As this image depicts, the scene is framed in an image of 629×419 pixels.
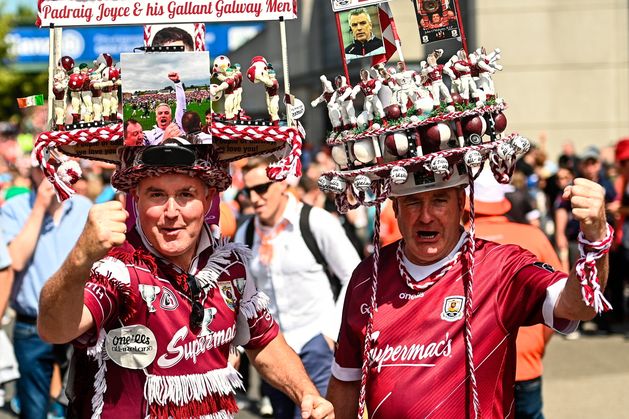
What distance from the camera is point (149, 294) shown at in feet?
12.8

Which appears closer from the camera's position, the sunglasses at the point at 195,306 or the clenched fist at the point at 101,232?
the clenched fist at the point at 101,232

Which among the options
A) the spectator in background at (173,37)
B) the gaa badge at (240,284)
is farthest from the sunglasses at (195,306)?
Result: the spectator in background at (173,37)

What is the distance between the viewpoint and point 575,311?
3641 mm

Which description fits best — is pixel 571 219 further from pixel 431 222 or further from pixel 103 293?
pixel 103 293

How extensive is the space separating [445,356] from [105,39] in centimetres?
2288

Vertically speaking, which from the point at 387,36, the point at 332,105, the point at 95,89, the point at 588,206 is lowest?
the point at 588,206

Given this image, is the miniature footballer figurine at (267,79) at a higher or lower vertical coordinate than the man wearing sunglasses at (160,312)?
higher

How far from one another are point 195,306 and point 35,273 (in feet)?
11.8

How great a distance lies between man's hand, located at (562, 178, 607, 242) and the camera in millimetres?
3414

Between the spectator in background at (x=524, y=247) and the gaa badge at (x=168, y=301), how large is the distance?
2.33m

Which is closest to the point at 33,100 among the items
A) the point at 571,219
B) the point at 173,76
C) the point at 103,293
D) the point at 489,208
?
the point at 173,76

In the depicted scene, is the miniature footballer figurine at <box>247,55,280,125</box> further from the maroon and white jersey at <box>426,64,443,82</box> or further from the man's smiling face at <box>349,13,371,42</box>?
the maroon and white jersey at <box>426,64,443,82</box>

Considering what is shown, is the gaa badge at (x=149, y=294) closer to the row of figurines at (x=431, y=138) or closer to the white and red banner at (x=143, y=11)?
the row of figurines at (x=431, y=138)

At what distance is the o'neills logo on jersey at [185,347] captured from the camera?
12.9ft
